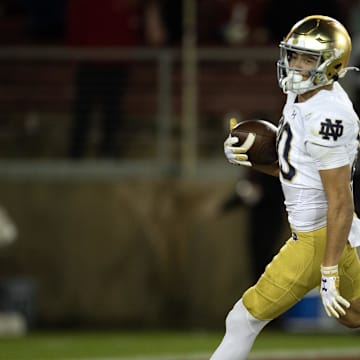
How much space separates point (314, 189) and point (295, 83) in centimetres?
40

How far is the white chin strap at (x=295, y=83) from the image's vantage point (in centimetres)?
474

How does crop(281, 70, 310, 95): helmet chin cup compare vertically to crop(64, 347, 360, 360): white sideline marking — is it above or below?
above

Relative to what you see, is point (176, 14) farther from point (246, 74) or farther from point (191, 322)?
point (191, 322)

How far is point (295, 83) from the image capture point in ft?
15.6

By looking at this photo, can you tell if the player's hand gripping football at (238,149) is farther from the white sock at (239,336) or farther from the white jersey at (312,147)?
the white sock at (239,336)

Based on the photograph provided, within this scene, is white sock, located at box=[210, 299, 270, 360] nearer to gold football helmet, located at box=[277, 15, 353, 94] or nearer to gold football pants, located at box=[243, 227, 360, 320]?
gold football pants, located at box=[243, 227, 360, 320]

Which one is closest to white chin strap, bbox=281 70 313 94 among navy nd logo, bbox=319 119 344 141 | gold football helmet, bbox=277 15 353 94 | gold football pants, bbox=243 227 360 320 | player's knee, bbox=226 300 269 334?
gold football helmet, bbox=277 15 353 94

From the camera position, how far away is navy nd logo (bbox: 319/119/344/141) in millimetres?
4602

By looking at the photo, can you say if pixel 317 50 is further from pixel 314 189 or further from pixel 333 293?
pixel 333 293

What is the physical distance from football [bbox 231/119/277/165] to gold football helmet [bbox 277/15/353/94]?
0.31 metres

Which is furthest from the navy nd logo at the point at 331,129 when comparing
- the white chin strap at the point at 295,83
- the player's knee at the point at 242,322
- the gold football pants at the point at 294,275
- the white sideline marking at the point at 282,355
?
the white sideline marking at the point at 282,355

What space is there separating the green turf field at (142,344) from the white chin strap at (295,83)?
2724 millimetres

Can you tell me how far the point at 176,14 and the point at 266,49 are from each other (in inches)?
29.0

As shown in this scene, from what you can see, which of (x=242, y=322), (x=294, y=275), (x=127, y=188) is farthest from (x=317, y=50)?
(x=127, y=188)
